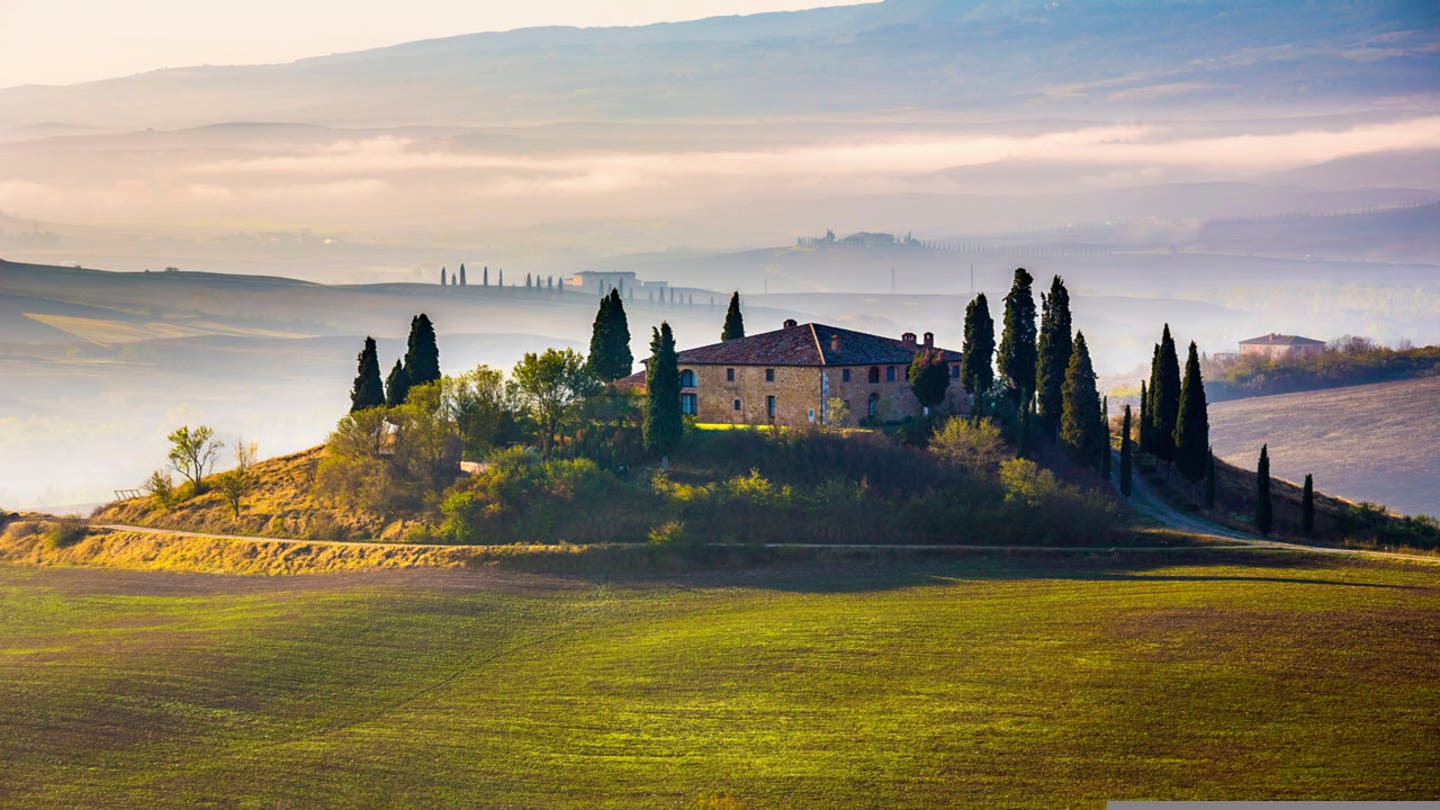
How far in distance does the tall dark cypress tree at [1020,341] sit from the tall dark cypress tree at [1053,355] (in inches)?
46.8

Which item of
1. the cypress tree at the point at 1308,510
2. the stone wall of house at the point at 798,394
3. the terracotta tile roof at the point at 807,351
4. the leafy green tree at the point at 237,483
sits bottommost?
the cypress tree at the point at 1308,510

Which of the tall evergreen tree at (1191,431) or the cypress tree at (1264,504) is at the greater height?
the tall evergreen tree at (1191,431)

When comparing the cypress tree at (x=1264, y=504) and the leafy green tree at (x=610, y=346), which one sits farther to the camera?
the leafy green tree at (x=610, y=346)

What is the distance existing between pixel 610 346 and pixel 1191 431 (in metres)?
34.8

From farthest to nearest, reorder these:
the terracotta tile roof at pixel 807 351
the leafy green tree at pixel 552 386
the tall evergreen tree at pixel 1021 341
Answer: the tall evergreen tree at pixel 1021 341
the terracotta tile roof at pixel 807 351
the leafy green tree at pixel 552 386

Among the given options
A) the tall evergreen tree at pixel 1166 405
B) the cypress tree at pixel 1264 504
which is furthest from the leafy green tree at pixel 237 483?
→ the cypress tree at pixel 1264 504

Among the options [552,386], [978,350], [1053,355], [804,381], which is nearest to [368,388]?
[552,386]

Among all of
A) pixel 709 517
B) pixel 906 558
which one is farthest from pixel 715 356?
pixel 906 558

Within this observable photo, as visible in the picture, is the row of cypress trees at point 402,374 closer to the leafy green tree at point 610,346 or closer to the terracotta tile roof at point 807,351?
the leafy green tree at point 610,346

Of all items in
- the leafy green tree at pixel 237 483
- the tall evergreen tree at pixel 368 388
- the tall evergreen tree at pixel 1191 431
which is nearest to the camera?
the tall evergreen tree at pixel 1191 431

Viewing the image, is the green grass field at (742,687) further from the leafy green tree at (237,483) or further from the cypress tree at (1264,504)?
the leafy green tree at (237,483)

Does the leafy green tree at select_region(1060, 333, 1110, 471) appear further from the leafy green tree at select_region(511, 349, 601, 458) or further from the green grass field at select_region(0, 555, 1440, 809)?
the leafy green tree at select_region(511, 349, 601, 458)

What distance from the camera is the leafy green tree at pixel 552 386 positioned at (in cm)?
8606

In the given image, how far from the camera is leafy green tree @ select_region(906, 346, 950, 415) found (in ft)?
285
